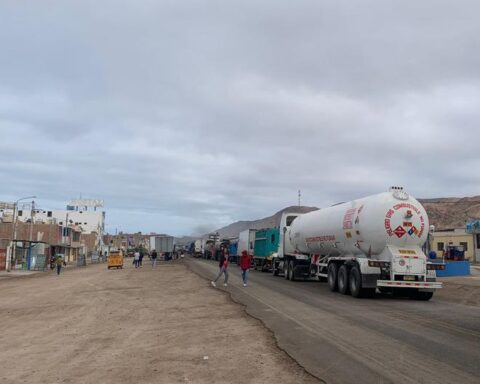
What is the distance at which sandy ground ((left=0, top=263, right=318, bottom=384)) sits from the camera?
24.1 feet

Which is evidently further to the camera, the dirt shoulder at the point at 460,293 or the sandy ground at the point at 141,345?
the dirt shoulder at the point at 460,293

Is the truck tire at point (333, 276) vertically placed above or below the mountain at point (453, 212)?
below

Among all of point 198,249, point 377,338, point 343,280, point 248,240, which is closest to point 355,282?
point 343,280

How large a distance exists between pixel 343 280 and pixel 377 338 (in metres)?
10.4

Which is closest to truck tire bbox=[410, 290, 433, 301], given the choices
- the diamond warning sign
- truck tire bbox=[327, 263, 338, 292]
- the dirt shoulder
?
the dirt shoulder

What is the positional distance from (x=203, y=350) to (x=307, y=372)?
2.30m

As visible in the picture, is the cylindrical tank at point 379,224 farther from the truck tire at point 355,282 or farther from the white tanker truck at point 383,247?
the truck tire at point 355,282

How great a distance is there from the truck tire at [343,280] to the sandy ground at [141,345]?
533 centimetres

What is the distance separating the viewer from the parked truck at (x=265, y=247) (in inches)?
1398

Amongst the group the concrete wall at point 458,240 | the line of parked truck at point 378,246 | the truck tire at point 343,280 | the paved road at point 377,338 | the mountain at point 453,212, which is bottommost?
the paved road at point 377,338

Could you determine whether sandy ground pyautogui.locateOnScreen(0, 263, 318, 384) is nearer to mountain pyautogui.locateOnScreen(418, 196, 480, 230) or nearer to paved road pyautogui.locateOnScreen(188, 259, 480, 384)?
paved road pyautogui.locateOnScreen(188, 259, 480, 384)

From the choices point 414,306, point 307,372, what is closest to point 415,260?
point 414,306

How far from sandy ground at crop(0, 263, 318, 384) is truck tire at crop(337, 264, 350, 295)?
17.5 feet

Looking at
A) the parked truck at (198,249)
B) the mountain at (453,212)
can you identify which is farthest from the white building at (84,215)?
the mountain at (453,212)
